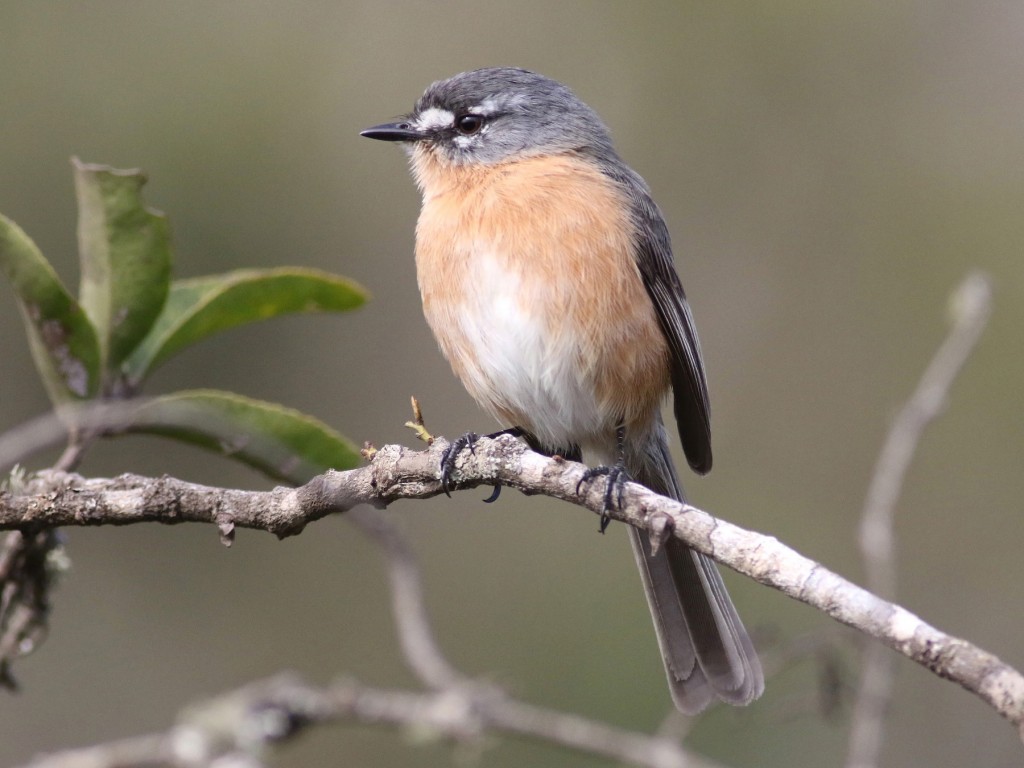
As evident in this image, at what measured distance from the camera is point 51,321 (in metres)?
3.18

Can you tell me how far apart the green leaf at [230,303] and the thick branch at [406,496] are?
25.4 inches

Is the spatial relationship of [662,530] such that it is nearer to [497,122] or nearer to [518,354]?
[518,354]

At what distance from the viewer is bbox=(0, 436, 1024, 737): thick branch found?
7.40ft

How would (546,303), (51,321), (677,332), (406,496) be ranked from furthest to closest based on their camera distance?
(677,332), (546,303), (51,321), (406,496)

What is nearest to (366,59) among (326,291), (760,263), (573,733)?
(760,263)

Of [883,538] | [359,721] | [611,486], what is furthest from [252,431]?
[883,538]

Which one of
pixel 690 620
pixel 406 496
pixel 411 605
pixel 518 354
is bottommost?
pixel 690 620

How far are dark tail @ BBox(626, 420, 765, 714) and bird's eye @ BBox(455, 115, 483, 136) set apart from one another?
5.07ft

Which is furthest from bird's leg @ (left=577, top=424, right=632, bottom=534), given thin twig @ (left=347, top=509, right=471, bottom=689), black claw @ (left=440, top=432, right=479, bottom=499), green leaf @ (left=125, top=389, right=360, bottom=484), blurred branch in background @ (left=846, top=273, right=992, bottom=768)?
blurred branch in background @ (left=846, top=273, right=992, bottom=768)

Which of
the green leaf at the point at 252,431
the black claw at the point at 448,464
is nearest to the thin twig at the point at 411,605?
the green leaf at the point at 252,431

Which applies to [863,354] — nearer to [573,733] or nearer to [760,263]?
[760,263]

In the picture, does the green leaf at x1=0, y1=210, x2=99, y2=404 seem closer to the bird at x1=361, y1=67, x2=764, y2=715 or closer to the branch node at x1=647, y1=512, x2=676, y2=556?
the bird at x1=361, y1=67, x2=764, y2=715

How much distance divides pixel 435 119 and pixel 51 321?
2.43 meters

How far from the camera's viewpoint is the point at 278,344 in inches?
291
